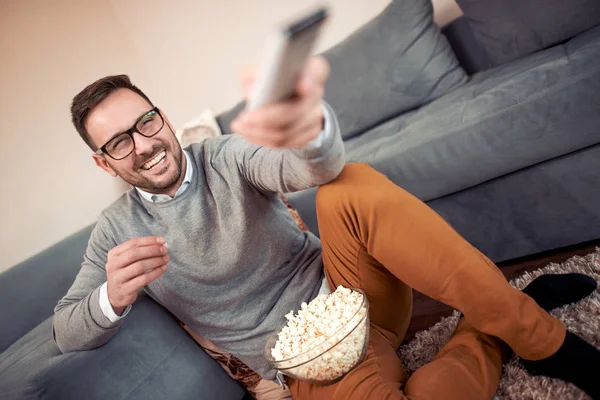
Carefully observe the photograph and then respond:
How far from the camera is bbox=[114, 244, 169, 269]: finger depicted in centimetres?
103

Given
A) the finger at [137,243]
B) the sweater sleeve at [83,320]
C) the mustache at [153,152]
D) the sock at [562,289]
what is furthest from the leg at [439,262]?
the sweater sleeve at [83,320]

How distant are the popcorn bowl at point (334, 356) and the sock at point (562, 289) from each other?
0.48 meters

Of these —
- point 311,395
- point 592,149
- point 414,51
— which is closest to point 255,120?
point 311,395

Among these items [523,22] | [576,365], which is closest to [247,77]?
[576,365]

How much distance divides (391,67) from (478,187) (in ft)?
2.95

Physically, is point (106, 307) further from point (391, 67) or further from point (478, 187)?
point (391, 67)

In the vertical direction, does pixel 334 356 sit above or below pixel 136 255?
below

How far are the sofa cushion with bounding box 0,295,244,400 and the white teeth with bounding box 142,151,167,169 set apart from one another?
1.42ft

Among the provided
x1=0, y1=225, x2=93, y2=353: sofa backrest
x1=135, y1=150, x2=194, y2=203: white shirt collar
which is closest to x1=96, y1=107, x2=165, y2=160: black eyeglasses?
x1=135, y1=150, x2=194, y2=203: white shirt collar

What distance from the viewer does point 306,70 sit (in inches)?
28.5

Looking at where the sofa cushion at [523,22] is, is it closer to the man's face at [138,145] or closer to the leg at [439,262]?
the leg at [439,262]

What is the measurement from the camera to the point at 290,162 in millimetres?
982

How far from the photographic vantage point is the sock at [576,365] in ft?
2.81

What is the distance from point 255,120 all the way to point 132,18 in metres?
2.48
